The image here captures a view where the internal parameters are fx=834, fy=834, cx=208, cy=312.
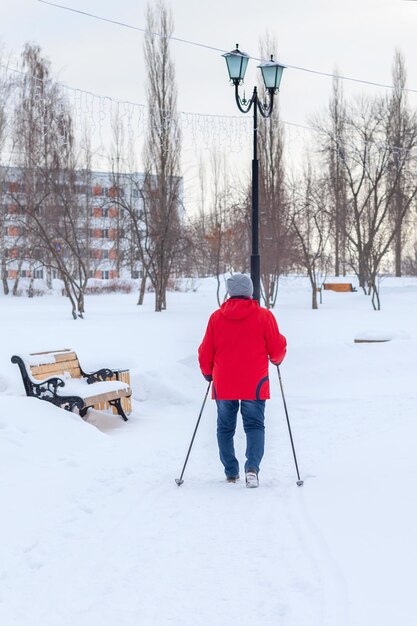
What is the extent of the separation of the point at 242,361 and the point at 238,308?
404mm

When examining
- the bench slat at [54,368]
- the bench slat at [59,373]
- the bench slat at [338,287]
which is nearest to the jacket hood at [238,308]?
the bench slat at [59,373]

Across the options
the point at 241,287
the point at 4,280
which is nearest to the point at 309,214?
the point at 4,280

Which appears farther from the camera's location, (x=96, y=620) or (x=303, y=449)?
(x=303, y=449)

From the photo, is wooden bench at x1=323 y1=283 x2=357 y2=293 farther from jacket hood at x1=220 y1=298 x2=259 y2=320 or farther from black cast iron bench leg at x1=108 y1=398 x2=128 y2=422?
jacket hood at x1=220 y1=298 x2=259 y2=320

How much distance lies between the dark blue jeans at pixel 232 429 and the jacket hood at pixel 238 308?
2.16 ft

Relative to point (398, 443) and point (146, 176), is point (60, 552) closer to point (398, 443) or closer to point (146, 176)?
point (398, 443)

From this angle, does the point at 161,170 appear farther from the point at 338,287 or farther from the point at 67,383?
the point at 67,383

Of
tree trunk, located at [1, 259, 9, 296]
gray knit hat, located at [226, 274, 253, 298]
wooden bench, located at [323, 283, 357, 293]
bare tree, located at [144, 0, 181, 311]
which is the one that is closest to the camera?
gray knit hat, located at [226, 274, 253, 298]

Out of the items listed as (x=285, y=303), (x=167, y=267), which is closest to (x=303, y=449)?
(x=167, y=267)

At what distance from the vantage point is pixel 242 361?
634 cm

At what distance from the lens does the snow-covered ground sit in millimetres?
3736

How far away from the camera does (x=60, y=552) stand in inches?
180

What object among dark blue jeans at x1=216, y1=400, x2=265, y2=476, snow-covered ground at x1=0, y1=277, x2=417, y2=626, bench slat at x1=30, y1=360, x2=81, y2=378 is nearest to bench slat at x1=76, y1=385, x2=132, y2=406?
snow-covered ground at x1=0, y1=277, x2=417, y2=626

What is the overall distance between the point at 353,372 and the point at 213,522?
30.4ft
